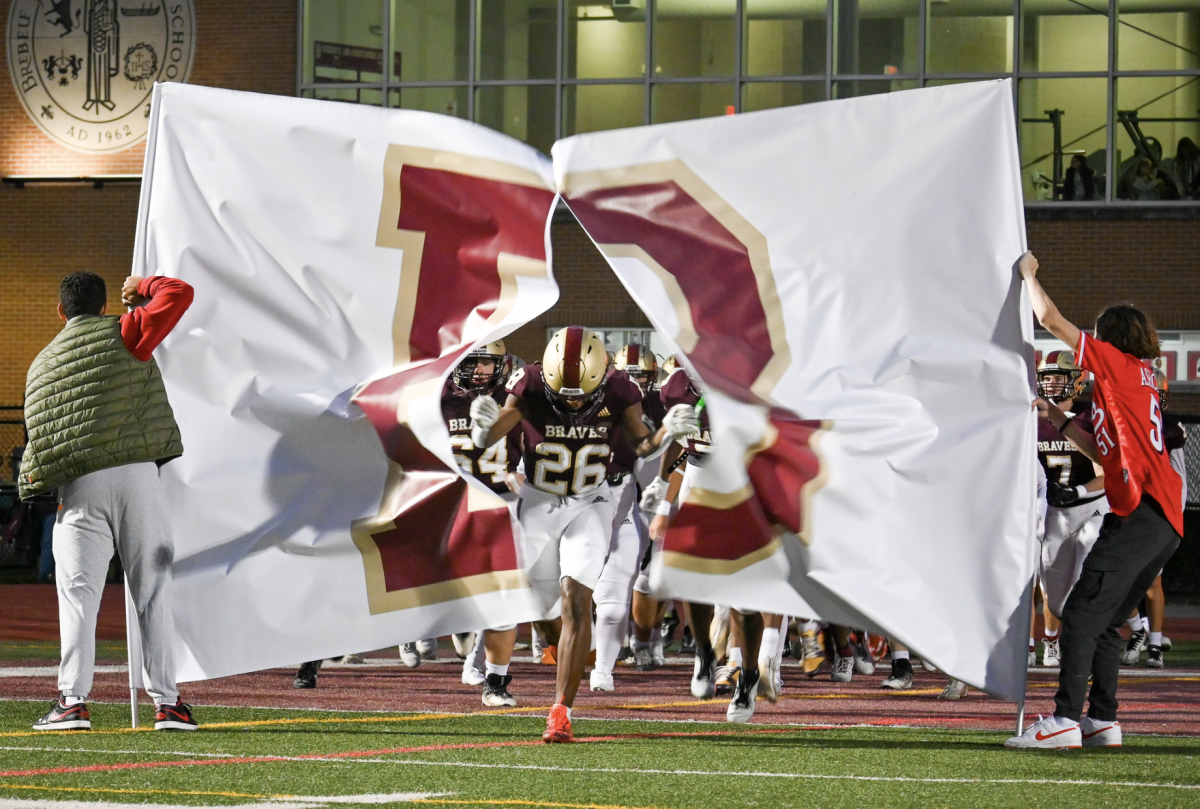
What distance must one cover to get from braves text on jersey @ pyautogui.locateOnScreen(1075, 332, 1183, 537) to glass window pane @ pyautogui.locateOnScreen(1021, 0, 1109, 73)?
15241 mm

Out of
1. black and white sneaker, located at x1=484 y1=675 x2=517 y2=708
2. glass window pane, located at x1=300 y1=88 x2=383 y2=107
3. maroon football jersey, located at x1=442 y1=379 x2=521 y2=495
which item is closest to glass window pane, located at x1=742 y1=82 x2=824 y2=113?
glass window pane, located at x1=300 y1=88 x2=383 y2=107

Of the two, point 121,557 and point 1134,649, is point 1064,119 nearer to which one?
point 1134,649

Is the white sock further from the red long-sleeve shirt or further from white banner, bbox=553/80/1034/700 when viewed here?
the red long-sleeve shirt

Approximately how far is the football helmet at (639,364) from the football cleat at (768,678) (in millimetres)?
→ 3293

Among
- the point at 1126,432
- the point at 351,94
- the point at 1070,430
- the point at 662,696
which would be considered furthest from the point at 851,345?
the point at 351,94

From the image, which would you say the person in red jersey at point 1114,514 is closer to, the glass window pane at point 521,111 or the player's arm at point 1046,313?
the player's arm at point 1046,313

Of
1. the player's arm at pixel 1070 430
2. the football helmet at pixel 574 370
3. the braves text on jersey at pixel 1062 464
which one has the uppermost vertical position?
the football helmet at pixel 574 370

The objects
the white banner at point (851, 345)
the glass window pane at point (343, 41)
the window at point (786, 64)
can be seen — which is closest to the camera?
the white banner at point (851, 345)

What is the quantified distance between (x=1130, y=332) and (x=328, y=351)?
3.35 m

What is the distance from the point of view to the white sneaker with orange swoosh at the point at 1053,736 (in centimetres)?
675

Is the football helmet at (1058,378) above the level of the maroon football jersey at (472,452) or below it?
above

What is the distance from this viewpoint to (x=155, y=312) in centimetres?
686

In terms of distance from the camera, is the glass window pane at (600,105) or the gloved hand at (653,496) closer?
the gloved hand at (653,496)

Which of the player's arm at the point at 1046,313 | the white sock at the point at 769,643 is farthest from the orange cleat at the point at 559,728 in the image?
the player's arm at the point at 1046,313
